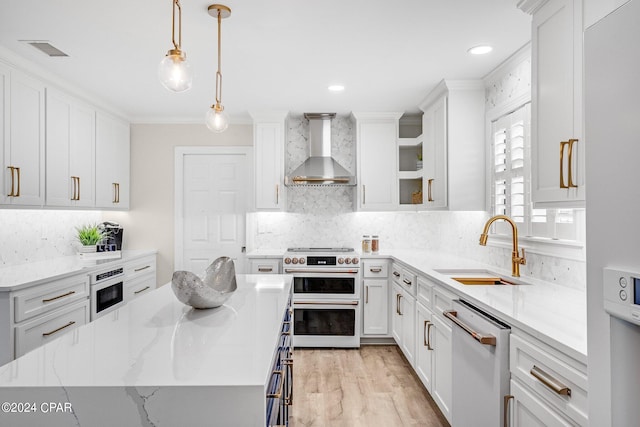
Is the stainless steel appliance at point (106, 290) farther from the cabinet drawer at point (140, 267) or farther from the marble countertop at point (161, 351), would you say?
the marble countertop at point (161, 351)

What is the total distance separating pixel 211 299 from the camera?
5.60 feet

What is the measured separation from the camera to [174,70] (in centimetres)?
157

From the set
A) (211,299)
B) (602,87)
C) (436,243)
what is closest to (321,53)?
(211,299)

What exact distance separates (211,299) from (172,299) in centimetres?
41

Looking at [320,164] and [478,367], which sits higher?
[320,164]

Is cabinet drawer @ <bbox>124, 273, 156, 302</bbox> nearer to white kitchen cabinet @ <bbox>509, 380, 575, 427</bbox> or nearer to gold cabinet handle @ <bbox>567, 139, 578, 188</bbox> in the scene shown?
white kitchen cabinet @ <bbox>509, 380, 575, 427</bbox>

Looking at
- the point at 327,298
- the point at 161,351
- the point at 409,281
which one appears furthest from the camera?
the point at 327,298

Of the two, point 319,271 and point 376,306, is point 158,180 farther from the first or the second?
point 376,306

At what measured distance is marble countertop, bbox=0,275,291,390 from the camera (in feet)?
3.40

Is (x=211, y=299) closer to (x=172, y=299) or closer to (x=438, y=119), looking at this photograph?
(x=172, y=299)

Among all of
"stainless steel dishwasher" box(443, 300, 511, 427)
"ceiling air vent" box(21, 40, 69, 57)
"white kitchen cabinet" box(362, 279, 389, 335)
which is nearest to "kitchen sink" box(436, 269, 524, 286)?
"stainless steel dishwasher" box(443, 300, 511, 427)

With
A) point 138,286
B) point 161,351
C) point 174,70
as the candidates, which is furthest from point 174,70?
point 138,286

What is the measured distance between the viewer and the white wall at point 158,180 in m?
4.55

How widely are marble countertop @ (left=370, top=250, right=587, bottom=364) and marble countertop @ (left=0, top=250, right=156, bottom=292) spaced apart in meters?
2.65
